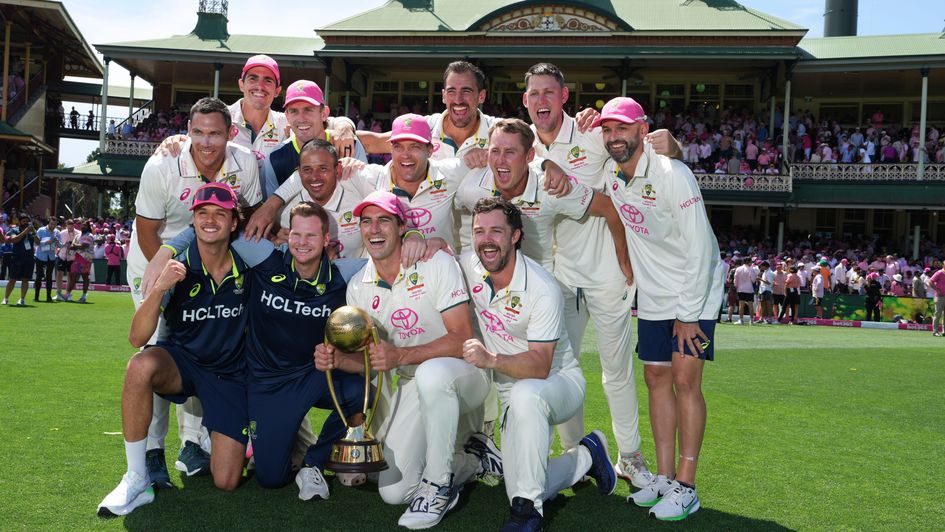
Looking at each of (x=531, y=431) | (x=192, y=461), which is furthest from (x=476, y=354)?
(x=192, y=461)

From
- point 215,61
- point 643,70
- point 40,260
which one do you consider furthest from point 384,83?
point 40,260

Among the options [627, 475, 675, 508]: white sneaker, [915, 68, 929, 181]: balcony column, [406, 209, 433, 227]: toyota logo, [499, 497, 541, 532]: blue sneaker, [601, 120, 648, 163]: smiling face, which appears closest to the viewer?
[499, 497, 541, 532]: blue sneaker

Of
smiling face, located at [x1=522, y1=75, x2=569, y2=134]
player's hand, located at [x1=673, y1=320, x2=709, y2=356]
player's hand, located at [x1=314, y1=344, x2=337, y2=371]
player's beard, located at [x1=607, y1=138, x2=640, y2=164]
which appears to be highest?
smiling face, located at [x1=522, y1=75, x2=569, y2=134]

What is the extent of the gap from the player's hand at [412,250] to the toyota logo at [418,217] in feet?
1.92

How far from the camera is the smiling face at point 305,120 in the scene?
6145 millimetres

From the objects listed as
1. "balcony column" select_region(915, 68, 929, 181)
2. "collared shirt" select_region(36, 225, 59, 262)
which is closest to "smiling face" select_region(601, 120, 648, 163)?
"collared shirt" select_region(36, 225, 59, 262)

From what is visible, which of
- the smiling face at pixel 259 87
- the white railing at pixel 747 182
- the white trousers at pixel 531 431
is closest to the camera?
the white trousers at pixel 531 431

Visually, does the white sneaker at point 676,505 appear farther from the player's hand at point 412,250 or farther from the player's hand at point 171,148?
the player's hand at point 171,148

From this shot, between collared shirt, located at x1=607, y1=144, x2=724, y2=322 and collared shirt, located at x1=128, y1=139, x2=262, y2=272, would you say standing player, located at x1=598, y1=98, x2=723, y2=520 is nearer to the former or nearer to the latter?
A: collared shirt, located at x1=607, y1=144, x2=724, y2=322

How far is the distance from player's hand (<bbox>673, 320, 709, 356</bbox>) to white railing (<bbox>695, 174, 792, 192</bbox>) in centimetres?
2496

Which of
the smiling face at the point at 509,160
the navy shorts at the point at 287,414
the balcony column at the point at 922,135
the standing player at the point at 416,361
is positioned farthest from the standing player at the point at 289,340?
the balcony column at the point at 922,135

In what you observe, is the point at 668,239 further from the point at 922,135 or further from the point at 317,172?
the point at 922,135

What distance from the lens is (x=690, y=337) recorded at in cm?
518

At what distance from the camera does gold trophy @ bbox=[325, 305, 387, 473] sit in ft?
15.2
